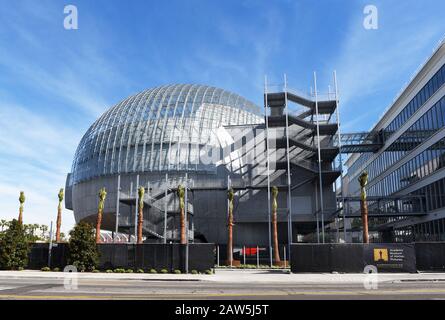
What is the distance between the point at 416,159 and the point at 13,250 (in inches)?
A: 1829

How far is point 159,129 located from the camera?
2448 inches

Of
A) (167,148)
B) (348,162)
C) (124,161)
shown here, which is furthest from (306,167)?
(348,162)

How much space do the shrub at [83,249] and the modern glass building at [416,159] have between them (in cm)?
3388

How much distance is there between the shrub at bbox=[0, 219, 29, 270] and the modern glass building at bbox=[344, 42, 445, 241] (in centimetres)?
3837

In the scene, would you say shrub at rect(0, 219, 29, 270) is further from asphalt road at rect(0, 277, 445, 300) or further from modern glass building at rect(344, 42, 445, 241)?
modern glass building at rect(344, 42, 445, 241)

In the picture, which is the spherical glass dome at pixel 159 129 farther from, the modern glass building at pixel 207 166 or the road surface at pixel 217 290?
the road surface at pixel 217 290

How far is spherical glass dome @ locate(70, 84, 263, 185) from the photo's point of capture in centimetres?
6012

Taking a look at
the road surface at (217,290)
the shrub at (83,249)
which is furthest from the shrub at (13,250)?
the road surface at (217,290)

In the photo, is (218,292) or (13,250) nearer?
(218,292)

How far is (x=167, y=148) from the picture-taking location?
60.2 meters

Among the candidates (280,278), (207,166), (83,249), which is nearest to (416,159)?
(207,166)

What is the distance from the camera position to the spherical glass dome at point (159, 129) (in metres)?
60.1

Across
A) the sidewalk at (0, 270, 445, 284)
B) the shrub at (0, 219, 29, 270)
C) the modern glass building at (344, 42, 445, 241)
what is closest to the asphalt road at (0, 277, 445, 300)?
the sidewalk at (0, 270, 445, 284)

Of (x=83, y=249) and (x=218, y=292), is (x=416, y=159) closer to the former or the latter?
(x=83, y=249)
